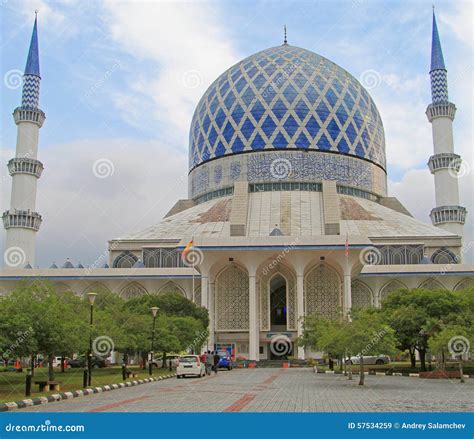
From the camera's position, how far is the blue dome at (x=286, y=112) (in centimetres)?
5506

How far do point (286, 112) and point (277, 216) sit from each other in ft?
38.5

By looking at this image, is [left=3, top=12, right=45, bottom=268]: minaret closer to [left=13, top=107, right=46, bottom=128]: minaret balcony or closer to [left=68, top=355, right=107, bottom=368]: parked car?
[left=13, top=107, right=46, bottom=128]: minaret balcony

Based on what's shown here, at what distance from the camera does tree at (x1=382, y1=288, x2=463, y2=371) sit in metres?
25.8

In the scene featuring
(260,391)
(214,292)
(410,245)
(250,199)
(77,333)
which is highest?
(250,199)

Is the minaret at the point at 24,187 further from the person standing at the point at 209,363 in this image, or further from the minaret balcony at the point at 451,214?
the minaret balcony at the point at 451,214

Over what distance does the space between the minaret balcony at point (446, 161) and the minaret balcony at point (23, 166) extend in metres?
32.4

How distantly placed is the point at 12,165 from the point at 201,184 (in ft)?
55.6

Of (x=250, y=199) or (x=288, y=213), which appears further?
(x=250, y=199)

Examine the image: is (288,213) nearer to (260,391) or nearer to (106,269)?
(106,269)

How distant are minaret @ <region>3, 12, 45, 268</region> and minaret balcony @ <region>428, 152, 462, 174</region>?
106ft

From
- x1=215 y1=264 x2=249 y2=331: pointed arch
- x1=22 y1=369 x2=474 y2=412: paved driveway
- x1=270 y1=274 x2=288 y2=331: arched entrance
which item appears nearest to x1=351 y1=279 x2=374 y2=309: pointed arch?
x1=270 y1=274 x2=288 y2=331: arched entrance

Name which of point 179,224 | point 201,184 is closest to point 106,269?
point 179,224

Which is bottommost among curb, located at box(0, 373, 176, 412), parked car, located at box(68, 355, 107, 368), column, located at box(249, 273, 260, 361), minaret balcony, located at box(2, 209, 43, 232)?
curb, located at box(0, 373, 176, 412)
